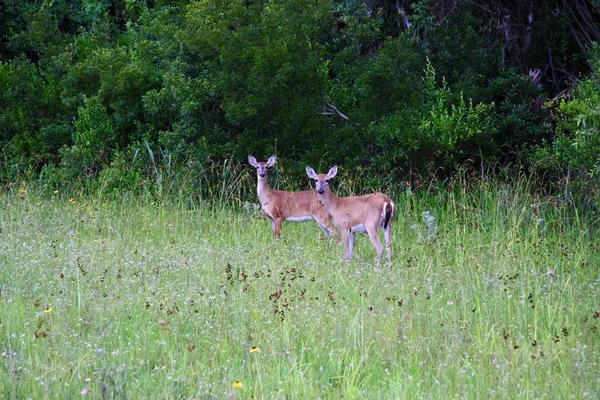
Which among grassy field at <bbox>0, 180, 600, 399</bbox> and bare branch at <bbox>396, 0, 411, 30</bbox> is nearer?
grassy field at <bbox>0, 180, 600, 399</bbox>

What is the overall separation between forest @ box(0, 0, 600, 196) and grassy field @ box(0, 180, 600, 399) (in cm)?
255

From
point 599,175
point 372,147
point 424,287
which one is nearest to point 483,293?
point 424,287

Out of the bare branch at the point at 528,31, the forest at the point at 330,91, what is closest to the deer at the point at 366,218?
the forest at the point at 330,91

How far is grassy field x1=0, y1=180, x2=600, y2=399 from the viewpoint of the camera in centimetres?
485

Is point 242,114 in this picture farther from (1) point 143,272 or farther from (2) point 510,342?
(2) point 510,342

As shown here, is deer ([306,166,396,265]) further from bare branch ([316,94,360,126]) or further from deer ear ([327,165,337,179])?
bare branch ([316,94,360,126])

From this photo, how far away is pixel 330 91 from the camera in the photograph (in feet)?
40.0

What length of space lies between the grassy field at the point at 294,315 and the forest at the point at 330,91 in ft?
8.35

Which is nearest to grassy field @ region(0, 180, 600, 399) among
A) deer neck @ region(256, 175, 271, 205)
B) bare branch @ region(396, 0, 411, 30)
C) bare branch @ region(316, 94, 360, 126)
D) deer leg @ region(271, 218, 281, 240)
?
deer leg @ region(271, 218, 281, 240)

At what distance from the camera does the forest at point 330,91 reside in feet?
37.8

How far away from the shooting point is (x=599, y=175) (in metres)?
9.78

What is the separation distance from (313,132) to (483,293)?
18.9ft

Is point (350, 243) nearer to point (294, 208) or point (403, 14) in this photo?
point (294, 208)

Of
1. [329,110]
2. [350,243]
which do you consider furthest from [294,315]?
[329,110]
